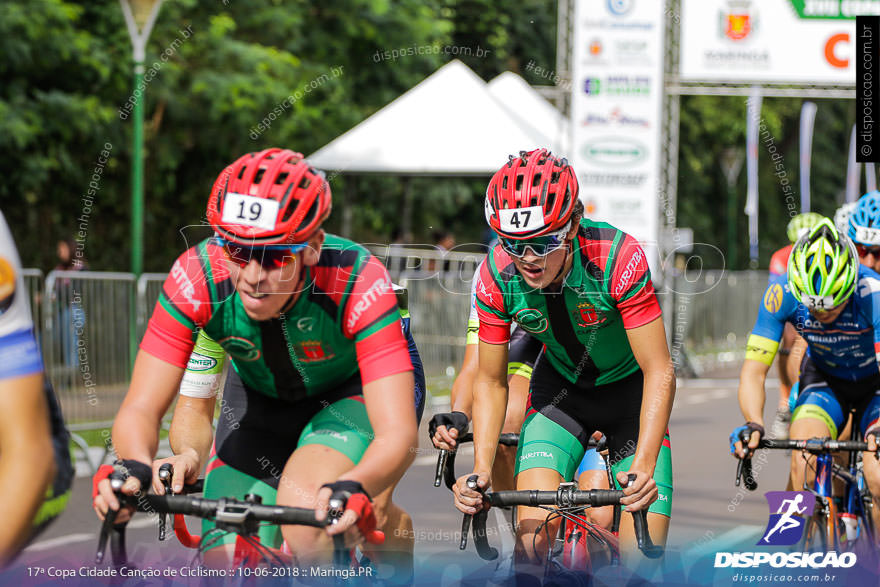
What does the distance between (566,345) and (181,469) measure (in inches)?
64.5

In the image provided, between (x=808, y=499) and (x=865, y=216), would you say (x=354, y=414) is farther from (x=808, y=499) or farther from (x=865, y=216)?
(x=865, y=216)

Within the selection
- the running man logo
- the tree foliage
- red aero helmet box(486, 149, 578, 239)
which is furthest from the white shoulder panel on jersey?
the tree foliage

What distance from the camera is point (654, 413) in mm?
4586

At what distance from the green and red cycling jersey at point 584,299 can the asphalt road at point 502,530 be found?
0.86 m

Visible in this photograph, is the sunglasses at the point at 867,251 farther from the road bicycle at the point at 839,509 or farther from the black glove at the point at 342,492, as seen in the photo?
the black glove at the point at 342,492

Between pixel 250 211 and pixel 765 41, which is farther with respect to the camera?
pixel 765 41

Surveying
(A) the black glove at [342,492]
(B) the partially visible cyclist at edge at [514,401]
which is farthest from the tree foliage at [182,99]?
(A) the black glove at [342,492]

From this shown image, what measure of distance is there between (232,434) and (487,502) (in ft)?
3.07

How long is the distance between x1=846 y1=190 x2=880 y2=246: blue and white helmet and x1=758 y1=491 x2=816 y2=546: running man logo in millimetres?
2511

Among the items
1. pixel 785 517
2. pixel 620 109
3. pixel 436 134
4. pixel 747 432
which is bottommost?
pixel 785 517

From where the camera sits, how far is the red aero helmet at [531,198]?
447 centimetres

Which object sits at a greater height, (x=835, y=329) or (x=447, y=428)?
(x=835, y=329)

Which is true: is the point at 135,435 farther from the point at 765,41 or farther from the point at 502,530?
the point at 765,41

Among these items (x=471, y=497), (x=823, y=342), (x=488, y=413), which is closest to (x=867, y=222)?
(x=823, y=342)
